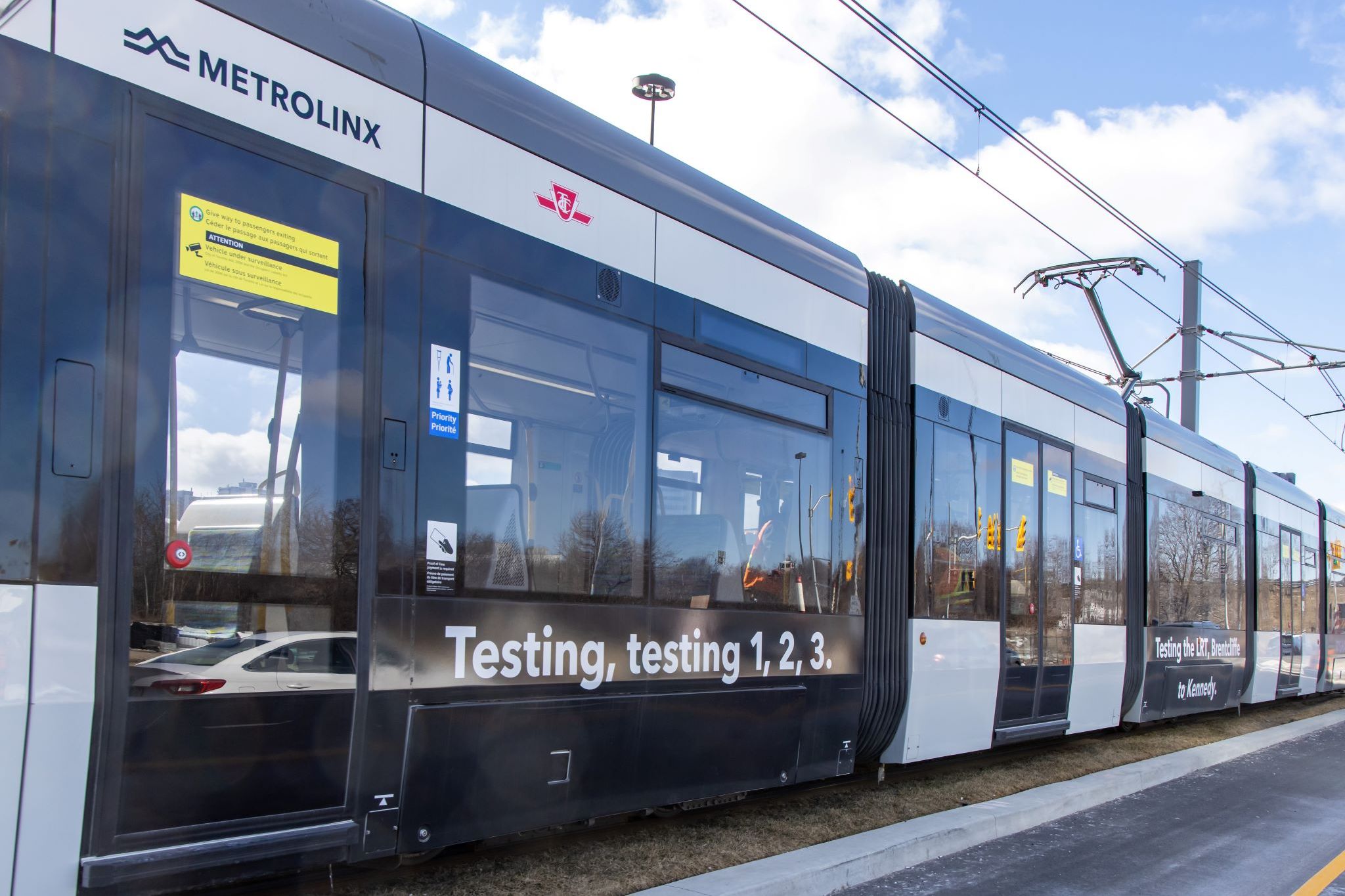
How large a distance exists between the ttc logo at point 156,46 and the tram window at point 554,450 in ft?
4.67

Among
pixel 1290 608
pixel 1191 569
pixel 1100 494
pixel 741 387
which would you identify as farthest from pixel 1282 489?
A: pixel 741 387

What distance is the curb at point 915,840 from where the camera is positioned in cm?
547

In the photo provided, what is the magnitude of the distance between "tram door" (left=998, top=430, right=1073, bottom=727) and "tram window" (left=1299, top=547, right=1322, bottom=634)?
10177 millimetres

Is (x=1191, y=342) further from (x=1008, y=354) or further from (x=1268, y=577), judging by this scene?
(x=1008, y=354)

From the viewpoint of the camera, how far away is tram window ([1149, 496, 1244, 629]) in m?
12.7

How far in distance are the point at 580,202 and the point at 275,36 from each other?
1.69 m

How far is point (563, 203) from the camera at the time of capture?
5465mm

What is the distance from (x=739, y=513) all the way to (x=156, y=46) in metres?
3.76

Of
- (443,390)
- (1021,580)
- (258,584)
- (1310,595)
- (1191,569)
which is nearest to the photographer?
(258,584)

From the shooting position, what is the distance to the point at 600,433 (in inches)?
218

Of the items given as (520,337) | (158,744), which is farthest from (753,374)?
(158,744)

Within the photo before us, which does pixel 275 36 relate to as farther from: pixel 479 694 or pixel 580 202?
pixel 479 694

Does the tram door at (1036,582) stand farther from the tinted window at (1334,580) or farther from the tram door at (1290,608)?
the tinted window at (1334,580)

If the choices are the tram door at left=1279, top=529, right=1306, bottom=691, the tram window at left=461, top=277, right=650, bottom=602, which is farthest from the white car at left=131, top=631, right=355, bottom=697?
the tram door at left=1279, top=529, right=1306, bottom=691
